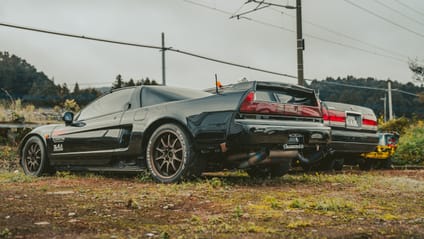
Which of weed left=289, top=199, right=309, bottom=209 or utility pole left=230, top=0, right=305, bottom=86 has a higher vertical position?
utility pole left=230, top=0, right=305, bottom=86

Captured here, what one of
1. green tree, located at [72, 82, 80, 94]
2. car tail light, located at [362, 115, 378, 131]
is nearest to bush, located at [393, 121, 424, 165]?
car tail light, located at [362, 115, 378, 131]

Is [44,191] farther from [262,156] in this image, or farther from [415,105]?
[415,105]

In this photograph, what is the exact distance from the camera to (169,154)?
5883 mm

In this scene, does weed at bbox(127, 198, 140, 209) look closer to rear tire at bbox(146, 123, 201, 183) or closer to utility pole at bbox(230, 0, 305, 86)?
rear tire at bbox(146, 123, 201, 183)

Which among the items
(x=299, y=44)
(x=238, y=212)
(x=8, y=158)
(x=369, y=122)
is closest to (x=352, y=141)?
(x=369, y=122)

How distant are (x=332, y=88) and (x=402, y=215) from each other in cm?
4789

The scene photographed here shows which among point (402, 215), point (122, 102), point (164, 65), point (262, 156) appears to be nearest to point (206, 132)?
point (262, 156)

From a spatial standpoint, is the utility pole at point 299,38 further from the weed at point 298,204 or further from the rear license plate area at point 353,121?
the weed at point 298,204

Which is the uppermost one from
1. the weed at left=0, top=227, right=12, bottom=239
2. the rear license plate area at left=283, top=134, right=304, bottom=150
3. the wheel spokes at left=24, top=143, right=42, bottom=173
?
the rear license plate area at left=283, top=134, right=304, bottom=150

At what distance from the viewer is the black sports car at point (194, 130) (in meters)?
5.36

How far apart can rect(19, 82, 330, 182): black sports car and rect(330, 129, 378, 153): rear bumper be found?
1.61 metres

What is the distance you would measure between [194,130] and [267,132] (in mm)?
874

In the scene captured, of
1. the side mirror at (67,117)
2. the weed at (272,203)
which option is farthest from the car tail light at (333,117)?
the side mirror at (67,117)

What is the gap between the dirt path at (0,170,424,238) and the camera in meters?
2.91
